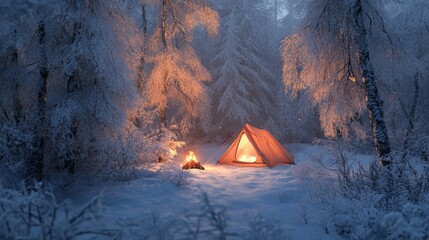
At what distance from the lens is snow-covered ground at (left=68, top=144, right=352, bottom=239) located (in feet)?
18.3

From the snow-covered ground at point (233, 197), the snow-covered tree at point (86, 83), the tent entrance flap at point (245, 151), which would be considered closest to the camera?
the snow-covered ground at point (233, 197)

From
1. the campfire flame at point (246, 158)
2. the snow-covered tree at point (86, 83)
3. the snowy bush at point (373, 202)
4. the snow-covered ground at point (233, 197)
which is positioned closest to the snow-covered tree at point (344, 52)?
the snowy bush at point (373, 202)

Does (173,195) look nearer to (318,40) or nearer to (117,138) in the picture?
(117,138)

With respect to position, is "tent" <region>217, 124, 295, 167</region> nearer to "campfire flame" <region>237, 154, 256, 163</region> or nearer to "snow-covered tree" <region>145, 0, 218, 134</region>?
"campfire flame" <region>237, 154, 256, 163</region>

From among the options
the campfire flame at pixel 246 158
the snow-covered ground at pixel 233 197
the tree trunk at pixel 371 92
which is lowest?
the snow-covered ground at pixel 233 197

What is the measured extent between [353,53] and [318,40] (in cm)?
96

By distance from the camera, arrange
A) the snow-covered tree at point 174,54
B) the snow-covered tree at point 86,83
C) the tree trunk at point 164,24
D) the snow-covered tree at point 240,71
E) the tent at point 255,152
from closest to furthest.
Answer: the snow-covered tree at point 86,83 < the tree trunk at point 164,24 < the snow-covered tree at point 174,54 < the tent at point 255,152 < the snow-covered tree at point 240,71

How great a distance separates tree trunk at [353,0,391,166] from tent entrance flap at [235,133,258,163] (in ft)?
19.2

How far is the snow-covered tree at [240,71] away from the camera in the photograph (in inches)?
696

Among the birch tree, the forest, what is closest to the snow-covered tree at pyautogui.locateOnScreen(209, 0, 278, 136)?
the forest

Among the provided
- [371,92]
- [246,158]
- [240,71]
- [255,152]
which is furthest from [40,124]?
[240,71]

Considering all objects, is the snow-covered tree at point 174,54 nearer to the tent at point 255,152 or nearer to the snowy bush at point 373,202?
the tent at point 255,152

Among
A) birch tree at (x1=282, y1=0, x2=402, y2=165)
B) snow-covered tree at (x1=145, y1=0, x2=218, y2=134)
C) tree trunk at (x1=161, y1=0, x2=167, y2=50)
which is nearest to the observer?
birch tree at (x1=282, y1=0, x2=402, y2=165)

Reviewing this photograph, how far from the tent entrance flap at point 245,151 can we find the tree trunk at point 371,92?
5.84 meters
